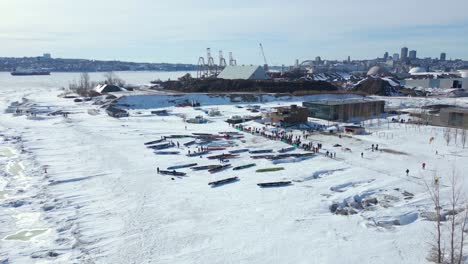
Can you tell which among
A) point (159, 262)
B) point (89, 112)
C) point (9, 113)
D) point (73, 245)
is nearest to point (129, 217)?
point (73, 245)

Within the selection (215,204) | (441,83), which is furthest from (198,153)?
(441,83)

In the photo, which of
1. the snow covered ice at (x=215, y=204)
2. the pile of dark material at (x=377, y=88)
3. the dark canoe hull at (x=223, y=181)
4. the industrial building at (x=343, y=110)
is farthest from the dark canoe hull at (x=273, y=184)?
the pile of dark material at (x=377, y=88)

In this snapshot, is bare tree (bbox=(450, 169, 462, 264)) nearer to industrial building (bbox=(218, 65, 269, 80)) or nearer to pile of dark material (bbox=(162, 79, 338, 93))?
pile of dark material (bbox=(162, 79, 338, 93))

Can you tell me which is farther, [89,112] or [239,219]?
[89,112]

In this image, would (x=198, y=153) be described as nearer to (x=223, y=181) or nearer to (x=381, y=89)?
(x=223, y=181)

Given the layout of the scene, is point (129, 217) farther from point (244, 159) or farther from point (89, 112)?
point (89, 112)

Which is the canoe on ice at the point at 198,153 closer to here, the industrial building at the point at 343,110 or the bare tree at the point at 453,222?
the bare tree at the point at 453,222
